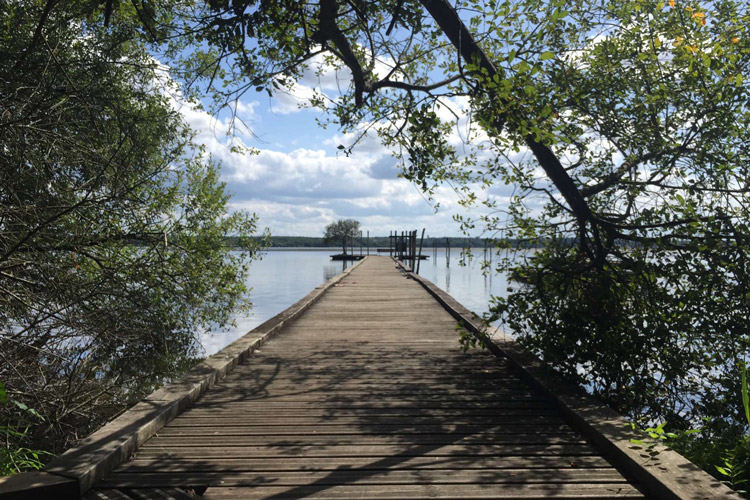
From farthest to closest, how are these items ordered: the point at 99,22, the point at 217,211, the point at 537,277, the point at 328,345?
the point at 217,211
the point at 99,22
the point at 328,345
the point at 537,277

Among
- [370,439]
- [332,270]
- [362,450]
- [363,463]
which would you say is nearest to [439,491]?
[363,463]

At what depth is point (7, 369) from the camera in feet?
13.1

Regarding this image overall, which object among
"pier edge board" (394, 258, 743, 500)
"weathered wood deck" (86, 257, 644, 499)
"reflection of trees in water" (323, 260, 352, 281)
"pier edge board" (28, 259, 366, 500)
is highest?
"pier edge board" (394, 258, 743, 500)

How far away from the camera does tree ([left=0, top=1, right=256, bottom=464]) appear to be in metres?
3.71

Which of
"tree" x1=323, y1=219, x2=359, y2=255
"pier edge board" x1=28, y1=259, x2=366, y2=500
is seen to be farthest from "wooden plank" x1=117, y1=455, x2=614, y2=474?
"tree" x1=323, y1=219, x2=359, y2=255

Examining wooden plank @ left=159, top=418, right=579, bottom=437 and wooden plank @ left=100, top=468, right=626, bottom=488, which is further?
wooden plank @ left=159, top=418, right=579, bottom=437

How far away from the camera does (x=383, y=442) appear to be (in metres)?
3.00

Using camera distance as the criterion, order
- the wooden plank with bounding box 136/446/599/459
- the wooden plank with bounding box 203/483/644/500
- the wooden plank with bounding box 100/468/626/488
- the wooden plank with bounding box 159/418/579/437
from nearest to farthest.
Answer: the wooden plank with bounding box 203/483/644/500
the wooden plank with bounding box 100/468/626/488
the wooden plank with bounding box 136/446/599/459
the wooden plank with bounding box 159/418/579/437

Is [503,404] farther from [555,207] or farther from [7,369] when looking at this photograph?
[7,369]

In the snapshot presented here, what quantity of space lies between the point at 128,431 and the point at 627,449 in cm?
251

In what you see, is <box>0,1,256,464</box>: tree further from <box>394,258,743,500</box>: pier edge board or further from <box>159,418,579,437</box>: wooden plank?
<box>394,258,743,500</box>: pier edge board

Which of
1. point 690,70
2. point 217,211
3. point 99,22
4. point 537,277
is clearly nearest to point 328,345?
point 537,277

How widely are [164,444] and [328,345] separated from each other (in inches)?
119

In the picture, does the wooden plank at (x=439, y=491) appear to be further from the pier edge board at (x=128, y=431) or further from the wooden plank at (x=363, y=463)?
the pier edge board at (x=128, y=431)
